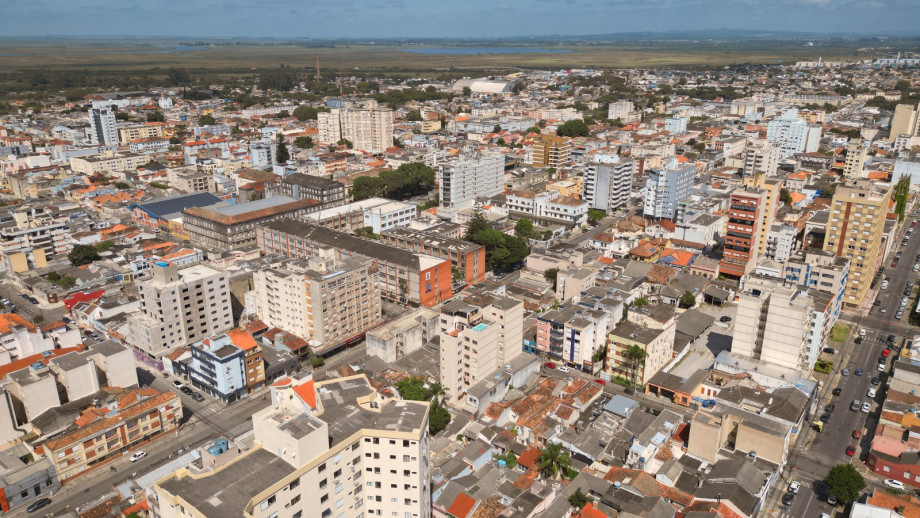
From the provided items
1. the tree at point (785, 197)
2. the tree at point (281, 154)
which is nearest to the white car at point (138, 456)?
the tree at point (281, 154)

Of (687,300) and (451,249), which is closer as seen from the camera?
(687,300)

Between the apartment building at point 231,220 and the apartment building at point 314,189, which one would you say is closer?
the apartment building at point 231,220

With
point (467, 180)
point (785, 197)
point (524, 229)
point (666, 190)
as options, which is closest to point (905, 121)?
point (785, 197)

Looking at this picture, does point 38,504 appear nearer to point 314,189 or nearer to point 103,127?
point 314,189

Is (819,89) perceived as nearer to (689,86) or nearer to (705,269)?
(689,86)

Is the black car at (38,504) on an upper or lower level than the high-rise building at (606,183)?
lower

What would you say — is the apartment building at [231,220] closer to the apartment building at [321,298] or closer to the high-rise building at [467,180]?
the apartment building at [321,298]

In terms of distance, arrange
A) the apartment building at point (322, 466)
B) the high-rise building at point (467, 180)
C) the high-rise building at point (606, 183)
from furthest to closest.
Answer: the high-rise building at point (467, 180) < the high-rise building at point (606, 183) < the apartment building at point (322, 466)

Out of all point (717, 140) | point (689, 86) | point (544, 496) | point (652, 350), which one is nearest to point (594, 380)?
point (652, 350)
